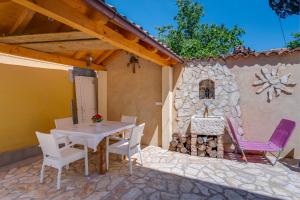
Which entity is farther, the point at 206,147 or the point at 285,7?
the point at 285,7

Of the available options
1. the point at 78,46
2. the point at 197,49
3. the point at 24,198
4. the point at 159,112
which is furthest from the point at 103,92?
the point at 197,49

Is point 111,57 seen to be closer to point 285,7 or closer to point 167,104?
point 167,104

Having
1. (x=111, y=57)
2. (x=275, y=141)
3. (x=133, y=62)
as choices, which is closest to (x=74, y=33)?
(x=133, y=62)

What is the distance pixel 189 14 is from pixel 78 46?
652 inches

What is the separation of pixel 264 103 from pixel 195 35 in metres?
14.2

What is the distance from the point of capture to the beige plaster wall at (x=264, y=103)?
5.39 meters

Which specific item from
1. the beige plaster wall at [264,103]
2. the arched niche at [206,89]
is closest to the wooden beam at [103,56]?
the arched niche at [206,89]

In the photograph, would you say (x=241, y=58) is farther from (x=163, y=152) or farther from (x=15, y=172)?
(x=15, y=172)

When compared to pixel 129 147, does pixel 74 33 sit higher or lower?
higher

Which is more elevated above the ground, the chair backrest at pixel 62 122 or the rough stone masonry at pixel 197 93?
the rough stone masonry at pixel 197 93

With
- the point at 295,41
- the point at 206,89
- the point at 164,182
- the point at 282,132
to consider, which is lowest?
the point at 164,182

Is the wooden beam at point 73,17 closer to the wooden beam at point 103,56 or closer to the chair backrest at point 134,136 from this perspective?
the chair backrest at point 134,136

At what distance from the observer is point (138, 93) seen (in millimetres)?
6953

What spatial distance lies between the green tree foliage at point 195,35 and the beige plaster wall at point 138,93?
992 cm
